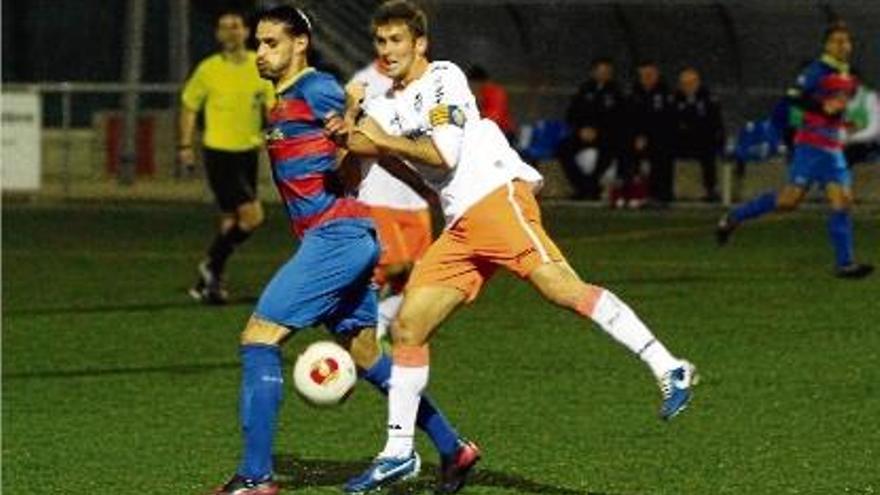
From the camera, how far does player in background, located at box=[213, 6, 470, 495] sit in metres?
11.7

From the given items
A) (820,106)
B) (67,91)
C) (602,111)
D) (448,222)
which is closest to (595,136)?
(602,111)

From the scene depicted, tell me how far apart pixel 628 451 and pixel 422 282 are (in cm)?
183

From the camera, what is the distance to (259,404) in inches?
459

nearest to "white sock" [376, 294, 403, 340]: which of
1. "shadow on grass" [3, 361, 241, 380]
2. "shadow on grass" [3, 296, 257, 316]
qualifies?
"shadow on grass" [3, 361, 241, 380]

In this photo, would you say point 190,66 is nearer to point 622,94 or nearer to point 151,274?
point 622,94

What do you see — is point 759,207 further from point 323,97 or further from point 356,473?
point 323,97

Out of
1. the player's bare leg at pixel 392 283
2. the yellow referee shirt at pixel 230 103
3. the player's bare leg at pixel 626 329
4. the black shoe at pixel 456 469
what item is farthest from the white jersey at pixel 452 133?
the yellow referee shirt at pixel 230 103

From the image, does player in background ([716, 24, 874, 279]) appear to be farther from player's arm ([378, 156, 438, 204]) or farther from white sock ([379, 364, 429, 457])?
white sock ([379, 364, 429, 457])

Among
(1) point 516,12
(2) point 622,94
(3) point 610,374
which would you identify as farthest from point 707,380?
(1) point 516,12

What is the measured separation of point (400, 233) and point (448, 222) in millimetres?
5850

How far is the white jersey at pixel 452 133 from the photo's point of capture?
38.9 ft

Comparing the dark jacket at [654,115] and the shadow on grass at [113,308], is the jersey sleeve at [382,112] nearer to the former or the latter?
the shadow on grass at [113,308]

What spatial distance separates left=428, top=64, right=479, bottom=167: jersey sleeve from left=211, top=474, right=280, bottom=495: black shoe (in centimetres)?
149

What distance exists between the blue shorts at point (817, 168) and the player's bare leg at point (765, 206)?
11 centimetres
